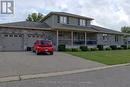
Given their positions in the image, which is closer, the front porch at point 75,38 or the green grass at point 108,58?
the green grass at point 108,58

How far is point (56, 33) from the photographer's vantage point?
111 feet

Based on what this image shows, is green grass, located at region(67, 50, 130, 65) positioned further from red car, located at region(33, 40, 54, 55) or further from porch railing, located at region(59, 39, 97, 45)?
porch railing, located at region(59, 39, 97, 45)

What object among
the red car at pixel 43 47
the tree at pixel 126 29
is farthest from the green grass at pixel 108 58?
the tree at pixel 126 29

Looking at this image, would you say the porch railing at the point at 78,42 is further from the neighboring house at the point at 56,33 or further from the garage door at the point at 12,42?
the garage door at the point at 12,42

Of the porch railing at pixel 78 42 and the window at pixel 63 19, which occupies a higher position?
the window at pixel 63 19

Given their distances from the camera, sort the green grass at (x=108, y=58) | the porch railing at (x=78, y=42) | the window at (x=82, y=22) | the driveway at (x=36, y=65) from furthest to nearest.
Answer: the window at (x=82, y=22) → the porch railing at (x=78, y=42) → the green grass at (x=108, y=58) → the driveway at (x=36, y=65)

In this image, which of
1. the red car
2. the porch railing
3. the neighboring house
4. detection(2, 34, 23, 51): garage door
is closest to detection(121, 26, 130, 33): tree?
the neighboring house

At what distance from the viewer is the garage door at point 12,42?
96.4ft

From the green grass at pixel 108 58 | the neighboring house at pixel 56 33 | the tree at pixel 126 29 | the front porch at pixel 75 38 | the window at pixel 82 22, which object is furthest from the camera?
the tree at pixel 126 29

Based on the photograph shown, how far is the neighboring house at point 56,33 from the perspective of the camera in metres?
29.9

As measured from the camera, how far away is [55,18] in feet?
114

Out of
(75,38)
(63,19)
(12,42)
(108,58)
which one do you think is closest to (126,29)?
(75,38)

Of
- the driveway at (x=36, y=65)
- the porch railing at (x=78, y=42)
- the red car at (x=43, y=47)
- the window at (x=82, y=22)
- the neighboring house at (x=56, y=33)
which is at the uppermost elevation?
the window at (x=82, y=22)

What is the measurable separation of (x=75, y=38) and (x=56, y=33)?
5421mm
